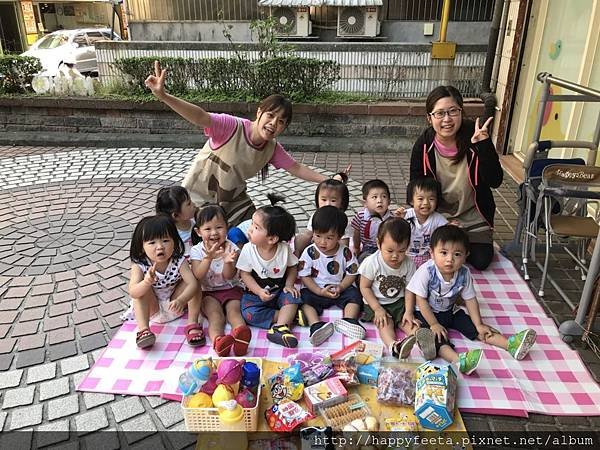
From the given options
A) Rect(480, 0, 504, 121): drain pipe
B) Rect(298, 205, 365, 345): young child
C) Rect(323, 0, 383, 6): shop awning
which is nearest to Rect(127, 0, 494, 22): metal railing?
Rect(323, 0, 383, 6): shop awning

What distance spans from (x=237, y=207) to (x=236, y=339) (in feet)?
4.69

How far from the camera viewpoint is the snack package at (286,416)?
2.21m

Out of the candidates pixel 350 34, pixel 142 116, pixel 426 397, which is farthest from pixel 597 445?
pixel 350 34

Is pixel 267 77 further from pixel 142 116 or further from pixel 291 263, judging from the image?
pixel 291 263

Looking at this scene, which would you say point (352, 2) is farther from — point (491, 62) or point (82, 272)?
point (82, 272)

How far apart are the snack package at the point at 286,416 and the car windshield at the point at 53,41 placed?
556 inches

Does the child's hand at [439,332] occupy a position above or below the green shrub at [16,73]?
below

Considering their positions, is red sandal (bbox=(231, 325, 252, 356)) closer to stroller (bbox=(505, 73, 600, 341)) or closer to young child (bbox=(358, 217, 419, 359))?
young child (bbox=(358, 217, 419, 359))

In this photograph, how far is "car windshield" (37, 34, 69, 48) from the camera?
13.3 m

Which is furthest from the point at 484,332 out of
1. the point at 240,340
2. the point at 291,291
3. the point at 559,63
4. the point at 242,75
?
the point at 242,75

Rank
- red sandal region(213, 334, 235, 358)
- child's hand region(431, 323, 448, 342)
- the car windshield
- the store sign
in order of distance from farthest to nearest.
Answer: the store sign → the car windshield → child's hand region(431, 323, 448, 342) → red sandal region(213, 334, 235, 358)

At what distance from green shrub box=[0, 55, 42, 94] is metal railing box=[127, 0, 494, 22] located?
5.30 metres

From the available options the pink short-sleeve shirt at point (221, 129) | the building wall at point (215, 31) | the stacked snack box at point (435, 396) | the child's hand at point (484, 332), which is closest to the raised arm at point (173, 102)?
the pink short-sleeve shirt at point (221, 129)

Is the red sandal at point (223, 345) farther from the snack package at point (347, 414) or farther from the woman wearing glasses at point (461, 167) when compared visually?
the woman wearing glasses at point (461, 167)
